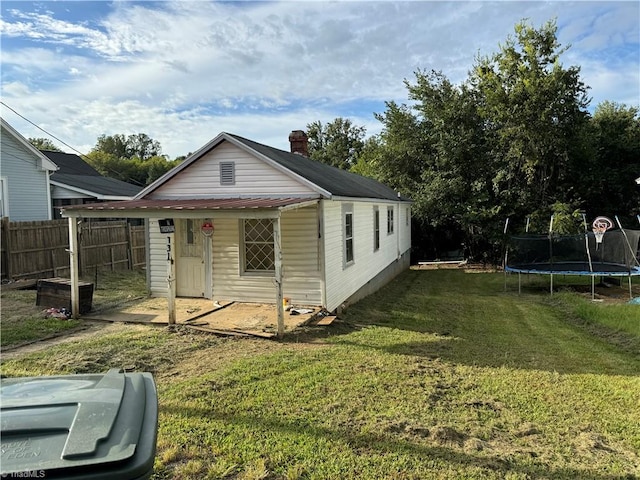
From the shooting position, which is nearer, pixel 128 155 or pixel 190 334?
pixel 190 334

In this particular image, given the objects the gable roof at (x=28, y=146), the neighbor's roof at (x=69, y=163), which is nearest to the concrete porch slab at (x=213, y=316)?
the gable roof at (x=28, y=146)

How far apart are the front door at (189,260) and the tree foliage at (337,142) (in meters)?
37.2

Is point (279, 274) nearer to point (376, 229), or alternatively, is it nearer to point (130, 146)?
point (376, 229)

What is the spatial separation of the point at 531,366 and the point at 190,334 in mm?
5606

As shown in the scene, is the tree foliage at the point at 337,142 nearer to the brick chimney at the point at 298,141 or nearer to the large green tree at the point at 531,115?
the large green tree at the point at 531,115

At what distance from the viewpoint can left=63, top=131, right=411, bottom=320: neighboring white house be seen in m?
9.64

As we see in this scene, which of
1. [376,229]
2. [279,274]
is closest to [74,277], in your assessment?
[279,274]

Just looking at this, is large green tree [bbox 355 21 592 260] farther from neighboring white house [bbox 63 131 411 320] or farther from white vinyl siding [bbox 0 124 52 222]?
white vinyl siding [bbox 0 124 52 222]

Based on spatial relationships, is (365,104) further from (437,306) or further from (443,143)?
(437,306)

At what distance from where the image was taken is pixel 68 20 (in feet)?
28.7

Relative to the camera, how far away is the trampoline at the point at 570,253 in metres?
13.7

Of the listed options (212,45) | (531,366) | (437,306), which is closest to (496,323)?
(437,306)

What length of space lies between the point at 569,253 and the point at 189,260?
12.1 metres

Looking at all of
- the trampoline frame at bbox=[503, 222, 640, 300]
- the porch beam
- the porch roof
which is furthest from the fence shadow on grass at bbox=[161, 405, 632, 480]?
the trampoline frame at bbox=[503, 222, 640, 300]
